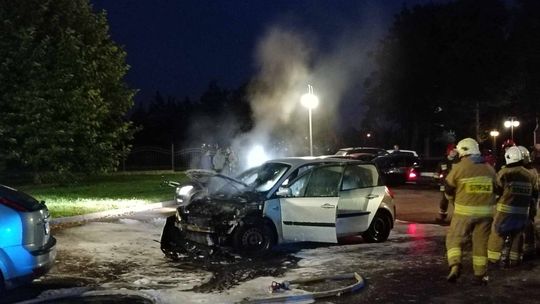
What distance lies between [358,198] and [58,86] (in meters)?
15.2

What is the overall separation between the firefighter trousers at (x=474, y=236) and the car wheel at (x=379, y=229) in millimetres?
3443

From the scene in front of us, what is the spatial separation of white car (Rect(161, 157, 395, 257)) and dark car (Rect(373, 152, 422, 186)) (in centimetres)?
1429

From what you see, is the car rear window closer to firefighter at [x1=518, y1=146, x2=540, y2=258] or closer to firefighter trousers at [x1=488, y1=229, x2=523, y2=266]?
firefighter trousers at [x1=488, y1=229, x2=523, y2=266]

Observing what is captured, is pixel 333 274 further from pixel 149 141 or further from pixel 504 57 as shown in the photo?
pixel 504 57

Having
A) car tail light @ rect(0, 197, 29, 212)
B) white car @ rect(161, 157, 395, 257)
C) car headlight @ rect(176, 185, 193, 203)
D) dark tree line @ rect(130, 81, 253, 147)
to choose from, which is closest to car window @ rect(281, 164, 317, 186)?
white car @ rect(161, 157, 395, 257)

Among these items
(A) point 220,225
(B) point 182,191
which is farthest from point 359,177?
(B) point 182,191

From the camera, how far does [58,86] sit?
74.4ft

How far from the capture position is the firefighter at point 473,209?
25.2 feet

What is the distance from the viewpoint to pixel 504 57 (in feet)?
164

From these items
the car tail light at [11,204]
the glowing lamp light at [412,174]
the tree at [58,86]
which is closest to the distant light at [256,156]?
the tree at [58,86]

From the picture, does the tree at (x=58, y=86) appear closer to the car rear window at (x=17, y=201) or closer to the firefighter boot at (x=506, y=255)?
the car rear window at (x=17, y=201)

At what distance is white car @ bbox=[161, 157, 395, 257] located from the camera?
9.98 m

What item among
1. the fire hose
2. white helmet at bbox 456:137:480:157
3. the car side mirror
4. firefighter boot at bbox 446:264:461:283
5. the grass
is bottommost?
the fire hose

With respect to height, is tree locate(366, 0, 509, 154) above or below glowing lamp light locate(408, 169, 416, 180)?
above
